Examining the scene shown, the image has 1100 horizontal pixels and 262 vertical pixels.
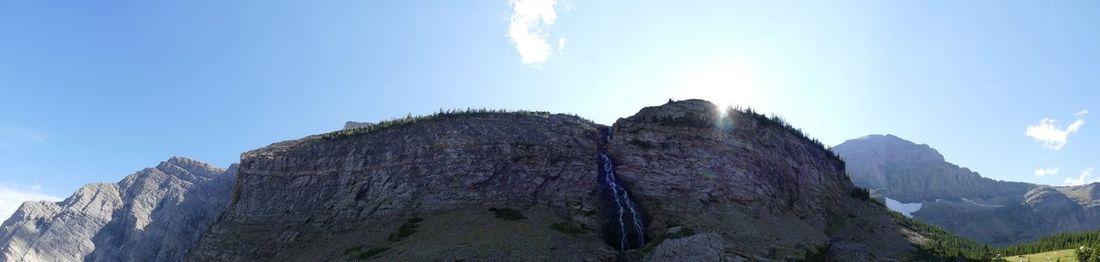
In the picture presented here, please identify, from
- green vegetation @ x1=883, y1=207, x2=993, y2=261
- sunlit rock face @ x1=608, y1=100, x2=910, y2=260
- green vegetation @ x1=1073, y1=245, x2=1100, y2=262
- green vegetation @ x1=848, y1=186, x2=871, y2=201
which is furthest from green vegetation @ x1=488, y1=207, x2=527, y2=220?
green vegetation @ x1=848, y1=186, x2=871, y2=201

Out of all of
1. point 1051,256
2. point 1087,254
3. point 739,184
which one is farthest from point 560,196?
point 1087,254

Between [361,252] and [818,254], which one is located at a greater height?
[818,254]

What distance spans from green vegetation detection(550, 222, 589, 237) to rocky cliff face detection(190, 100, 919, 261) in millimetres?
215

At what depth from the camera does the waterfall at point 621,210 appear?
54750mm

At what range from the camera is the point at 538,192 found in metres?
62.8

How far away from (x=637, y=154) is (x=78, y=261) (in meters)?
193

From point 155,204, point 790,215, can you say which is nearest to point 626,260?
point 790,215

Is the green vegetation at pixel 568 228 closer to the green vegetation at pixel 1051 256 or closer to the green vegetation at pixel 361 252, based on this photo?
the green vegetation at pixel 361 252

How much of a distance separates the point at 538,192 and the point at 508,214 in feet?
21.8

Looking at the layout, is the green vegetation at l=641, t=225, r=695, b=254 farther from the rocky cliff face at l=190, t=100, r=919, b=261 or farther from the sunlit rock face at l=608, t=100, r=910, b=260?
the sunlit rock face at l=608, t=100, r=910, b=260

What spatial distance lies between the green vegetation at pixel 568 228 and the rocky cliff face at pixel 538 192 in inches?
8.5

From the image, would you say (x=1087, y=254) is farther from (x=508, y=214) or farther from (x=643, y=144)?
(x=508, y=214)

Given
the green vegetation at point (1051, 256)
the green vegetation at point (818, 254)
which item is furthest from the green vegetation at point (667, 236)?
the green vegetation at point (1051, 256)

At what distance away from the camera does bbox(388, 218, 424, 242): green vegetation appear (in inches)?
2119
